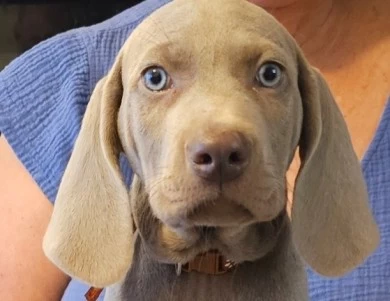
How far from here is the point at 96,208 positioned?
111 cm

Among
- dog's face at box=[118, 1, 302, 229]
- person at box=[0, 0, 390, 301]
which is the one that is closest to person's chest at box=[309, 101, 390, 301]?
person at box=[0, 0, 390, 301]

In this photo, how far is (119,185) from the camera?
3.62 ft

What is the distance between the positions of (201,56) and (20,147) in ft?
1.88

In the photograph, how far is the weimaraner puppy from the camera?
1.00 meters

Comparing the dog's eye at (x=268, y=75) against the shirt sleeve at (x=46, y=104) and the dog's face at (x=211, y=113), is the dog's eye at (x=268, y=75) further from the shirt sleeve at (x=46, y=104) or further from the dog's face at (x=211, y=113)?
the shirt sleeve at (x=46, y=104)

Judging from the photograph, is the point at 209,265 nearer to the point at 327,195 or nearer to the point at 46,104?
the point at 327,195

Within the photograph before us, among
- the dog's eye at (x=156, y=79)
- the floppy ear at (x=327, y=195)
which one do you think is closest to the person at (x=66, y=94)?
the floppy ear at (x=327, y=195)

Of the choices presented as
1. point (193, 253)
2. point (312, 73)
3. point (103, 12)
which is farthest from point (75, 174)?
point (103, 12)

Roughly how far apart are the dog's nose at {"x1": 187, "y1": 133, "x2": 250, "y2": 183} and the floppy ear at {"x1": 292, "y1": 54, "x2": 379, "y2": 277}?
19 cm

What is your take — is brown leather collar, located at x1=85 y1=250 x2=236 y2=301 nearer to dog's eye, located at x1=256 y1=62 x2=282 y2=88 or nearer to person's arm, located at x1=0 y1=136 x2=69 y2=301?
dog's eye, located at x1=256 y1=62 x2=282 y2=88

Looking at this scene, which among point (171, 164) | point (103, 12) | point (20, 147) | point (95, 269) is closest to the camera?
point (171, 164)

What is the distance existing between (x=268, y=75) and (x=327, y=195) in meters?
0.17

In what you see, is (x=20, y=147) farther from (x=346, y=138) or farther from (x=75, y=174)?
(x=346, y=138)

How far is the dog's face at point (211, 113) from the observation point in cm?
94
